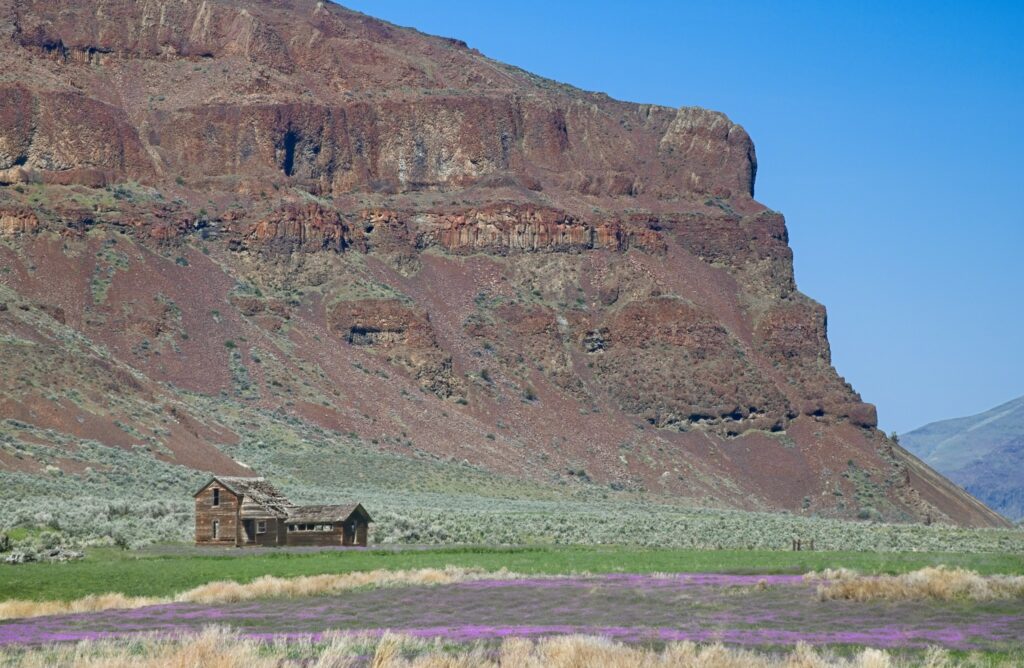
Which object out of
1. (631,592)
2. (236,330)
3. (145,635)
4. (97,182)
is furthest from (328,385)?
(145,635)

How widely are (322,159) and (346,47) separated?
14490 mm

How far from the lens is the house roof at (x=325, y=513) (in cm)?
6438

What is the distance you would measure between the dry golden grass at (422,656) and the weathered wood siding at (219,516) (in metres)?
33.4

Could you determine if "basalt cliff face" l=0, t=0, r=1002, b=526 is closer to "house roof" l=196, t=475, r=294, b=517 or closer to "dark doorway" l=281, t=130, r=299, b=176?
"dark doorway" l=281, t=130, r=299, b=176

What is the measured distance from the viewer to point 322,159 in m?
151

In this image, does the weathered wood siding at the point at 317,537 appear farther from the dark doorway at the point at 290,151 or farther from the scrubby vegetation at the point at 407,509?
the dark doorway at the point at 290,151

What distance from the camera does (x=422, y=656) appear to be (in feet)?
92.6

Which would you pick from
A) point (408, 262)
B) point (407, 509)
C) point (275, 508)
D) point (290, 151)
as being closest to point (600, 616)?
point (275, 508)

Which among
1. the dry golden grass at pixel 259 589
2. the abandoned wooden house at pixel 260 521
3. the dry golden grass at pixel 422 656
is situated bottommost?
the dry golden grass at pixel 422 656

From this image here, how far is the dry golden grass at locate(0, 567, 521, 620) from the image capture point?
40.3m

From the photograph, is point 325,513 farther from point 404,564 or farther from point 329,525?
point 404,564

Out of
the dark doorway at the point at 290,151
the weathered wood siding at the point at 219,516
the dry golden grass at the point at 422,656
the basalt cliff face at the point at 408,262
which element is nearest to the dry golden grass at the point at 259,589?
the dry golden grass at the point at 422,656

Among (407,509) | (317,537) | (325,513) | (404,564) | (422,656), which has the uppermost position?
(407,509)

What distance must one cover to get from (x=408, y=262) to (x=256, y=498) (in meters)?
80.1
